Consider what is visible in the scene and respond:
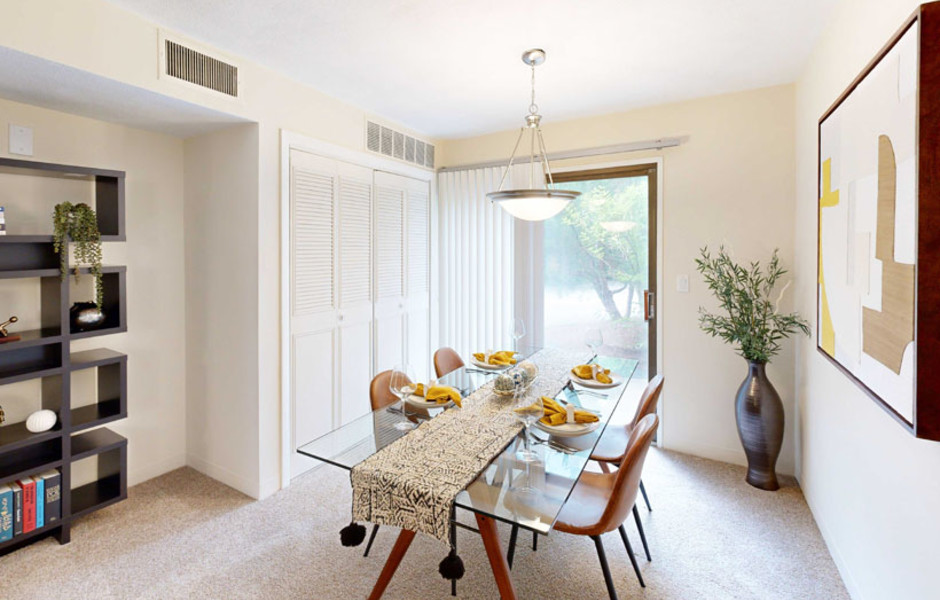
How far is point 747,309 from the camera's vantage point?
2.78m

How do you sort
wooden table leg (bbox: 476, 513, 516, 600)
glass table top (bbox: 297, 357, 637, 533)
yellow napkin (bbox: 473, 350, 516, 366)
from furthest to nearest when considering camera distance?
yellow napkin (bbox: 473, 350, 516, 366) < wooden table leg (bbox: 476, 513, 516, 600) < glass table top (bbox: 297, 357, 637, 533)

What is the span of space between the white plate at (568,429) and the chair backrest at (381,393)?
31.9 inches

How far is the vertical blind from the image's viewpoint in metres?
3.96

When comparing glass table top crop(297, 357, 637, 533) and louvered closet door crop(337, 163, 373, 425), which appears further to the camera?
louvered closet door crop(337, 163, 373, 425)

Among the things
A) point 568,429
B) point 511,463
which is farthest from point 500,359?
point 511,463

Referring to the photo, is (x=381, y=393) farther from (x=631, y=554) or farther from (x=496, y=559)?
(x=631, y=554)

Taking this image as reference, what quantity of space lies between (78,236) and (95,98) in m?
0.71

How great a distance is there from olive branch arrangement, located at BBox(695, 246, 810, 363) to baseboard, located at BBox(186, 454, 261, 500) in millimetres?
3044

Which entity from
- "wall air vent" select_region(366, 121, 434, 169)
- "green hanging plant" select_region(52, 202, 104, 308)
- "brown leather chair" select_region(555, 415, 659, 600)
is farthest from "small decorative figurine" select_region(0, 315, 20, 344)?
"brown leather chair" select_region(555, 415, 659, 600)

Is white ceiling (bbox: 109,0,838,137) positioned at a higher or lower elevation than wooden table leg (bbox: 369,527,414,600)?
higher

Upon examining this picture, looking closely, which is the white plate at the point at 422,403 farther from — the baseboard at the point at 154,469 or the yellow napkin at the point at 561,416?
the baseboard at the point at 154,469

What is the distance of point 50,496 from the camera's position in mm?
2244

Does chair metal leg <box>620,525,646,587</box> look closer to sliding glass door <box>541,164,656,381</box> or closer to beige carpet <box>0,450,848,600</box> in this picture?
beige carpet <box>0,450,848,600</box>

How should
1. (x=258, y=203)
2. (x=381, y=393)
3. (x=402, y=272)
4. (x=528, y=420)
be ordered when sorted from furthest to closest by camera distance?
(x=402, y=272) → (x=258, y=203) → (x=381, y=393) → (x=528, y=420)
